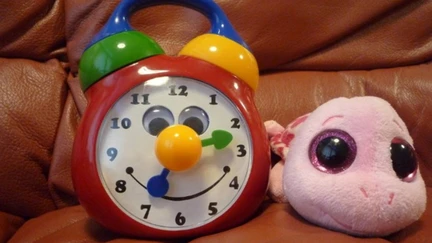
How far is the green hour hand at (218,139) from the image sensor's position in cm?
80

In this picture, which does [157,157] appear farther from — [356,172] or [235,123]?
[356,172]

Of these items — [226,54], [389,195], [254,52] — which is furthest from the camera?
[254,52]

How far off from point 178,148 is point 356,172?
9.3 inches

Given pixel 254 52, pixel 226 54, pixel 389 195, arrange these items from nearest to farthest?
pixel 389 195 < pixel 226 54 < pixel 254 52

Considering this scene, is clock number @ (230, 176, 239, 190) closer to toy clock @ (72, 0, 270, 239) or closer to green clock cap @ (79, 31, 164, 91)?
toy clock @ (72, 0, 270, 239)

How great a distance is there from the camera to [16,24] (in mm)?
1079

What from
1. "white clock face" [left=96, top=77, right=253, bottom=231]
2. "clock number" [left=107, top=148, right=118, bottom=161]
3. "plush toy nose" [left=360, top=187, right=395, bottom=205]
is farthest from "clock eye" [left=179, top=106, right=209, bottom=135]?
"plush toy nose" [left=360, top=187, right=395, bottom=205]

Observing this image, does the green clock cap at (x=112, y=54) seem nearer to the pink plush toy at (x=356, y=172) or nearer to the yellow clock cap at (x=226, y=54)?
the yellow clock cap at (x=226, y=54)

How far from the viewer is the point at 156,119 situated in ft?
2.71

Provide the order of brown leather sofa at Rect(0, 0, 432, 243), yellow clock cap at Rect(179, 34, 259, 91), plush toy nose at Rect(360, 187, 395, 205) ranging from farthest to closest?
brown leather sofa at Rect(0, 0, 432, 243), yellow clock cap at Rect(179, 34, 259, 91), plush toy nose at Rect(360, 187, 395, 205)

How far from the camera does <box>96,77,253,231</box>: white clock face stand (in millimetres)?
807

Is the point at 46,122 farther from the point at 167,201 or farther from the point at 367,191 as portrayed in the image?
the point at 367,191

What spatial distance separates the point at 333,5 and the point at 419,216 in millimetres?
482

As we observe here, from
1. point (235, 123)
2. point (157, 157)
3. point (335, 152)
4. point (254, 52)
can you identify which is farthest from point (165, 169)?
point (254, 52)
